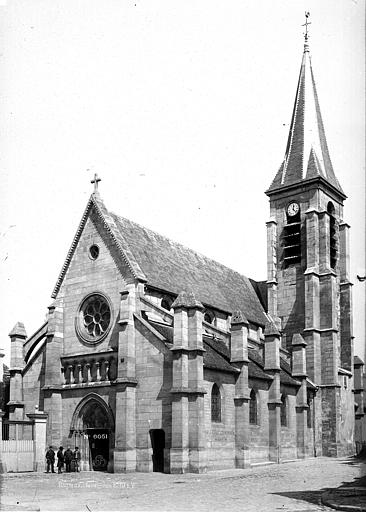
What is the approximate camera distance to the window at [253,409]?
39719 millimetres

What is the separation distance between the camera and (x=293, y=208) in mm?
55531

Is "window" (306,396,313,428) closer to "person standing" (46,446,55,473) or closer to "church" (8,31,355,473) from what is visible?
"church" (8,31,355,473)

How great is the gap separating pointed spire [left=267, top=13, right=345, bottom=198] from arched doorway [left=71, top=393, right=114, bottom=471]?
2711 centimetres

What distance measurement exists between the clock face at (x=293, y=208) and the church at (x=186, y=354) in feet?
0.81

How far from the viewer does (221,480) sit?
92.7ft

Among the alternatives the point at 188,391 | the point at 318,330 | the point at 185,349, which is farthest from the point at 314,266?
the point at 188,391

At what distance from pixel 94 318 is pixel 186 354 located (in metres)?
7.40

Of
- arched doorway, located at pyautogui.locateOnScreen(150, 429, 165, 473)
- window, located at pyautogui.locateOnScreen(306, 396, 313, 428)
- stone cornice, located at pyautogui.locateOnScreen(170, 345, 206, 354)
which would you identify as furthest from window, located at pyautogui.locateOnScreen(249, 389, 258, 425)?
window, located at pyautogui.locateOnScreen(306, 396, 313, 428)

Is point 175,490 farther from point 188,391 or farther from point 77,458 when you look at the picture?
point 77,458

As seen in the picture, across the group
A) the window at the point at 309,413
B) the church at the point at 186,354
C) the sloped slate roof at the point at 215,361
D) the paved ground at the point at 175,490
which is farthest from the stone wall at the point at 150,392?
the window at the point at 309,413

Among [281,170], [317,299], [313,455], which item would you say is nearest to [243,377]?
[313,455]

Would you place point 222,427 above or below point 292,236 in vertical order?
below

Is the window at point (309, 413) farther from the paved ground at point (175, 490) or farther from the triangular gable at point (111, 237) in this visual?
the triangular gable at point (111, 237)

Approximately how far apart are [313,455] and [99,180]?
2414 cm
